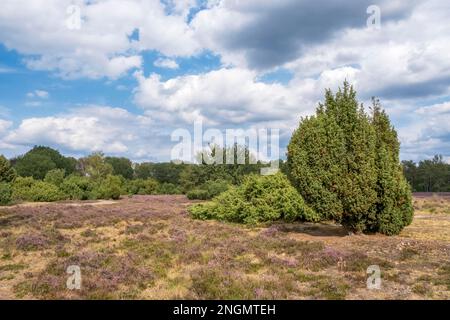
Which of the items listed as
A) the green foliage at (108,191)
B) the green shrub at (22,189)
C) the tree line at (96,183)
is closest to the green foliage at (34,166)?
the tree line at (96,183)

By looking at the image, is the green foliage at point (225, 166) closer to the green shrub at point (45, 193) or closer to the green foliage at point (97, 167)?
the green shrub at point (45, 193)

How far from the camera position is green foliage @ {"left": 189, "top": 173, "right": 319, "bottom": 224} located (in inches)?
1070

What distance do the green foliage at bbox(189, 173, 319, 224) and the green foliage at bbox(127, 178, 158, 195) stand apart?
52.6 meters

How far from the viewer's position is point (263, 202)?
27891 mm

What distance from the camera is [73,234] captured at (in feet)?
79.6

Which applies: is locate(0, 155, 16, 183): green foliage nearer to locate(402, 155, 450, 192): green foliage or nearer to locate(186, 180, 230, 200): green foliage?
locate(186, 180, 230, 200): green foliage

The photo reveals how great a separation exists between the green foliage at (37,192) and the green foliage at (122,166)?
8401 cm

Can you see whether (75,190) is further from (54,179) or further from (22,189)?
(22,189)

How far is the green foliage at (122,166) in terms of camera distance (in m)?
147

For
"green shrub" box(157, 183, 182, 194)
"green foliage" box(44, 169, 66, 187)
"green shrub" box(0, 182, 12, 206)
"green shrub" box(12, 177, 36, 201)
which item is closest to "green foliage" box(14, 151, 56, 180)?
"green foliage" box(44, 169, 66, 187)

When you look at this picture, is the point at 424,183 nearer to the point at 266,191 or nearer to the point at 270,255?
the point at 266,191
